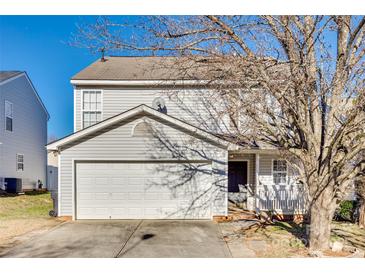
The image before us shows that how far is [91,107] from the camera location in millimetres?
11492

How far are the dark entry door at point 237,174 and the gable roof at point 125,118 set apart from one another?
10.3 feet

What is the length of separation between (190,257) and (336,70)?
5.15 metres

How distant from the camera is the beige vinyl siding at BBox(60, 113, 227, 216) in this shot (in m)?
9.10

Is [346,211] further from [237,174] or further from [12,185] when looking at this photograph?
[12,185]

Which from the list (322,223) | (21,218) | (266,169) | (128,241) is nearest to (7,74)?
(21,218)

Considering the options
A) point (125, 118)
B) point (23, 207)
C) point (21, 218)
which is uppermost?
point (125, 118)

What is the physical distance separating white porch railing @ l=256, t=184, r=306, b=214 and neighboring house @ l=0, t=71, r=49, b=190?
43.3 ft

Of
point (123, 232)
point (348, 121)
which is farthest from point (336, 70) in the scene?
point (123, 232)

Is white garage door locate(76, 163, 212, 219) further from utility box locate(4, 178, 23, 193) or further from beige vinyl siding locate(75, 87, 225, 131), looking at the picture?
utility box locate(4, 178, 23, 193)

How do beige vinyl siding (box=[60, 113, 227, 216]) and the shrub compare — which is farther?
the shrub

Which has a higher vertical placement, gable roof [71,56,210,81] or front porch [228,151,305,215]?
gable roof [71,56,210,81]

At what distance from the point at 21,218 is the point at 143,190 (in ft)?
14.3

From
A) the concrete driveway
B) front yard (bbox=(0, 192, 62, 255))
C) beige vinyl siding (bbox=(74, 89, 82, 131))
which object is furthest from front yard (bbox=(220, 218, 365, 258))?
beige vinyl siding (bbox=(74, 89, 82, 131))

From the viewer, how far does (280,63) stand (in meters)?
6.14
